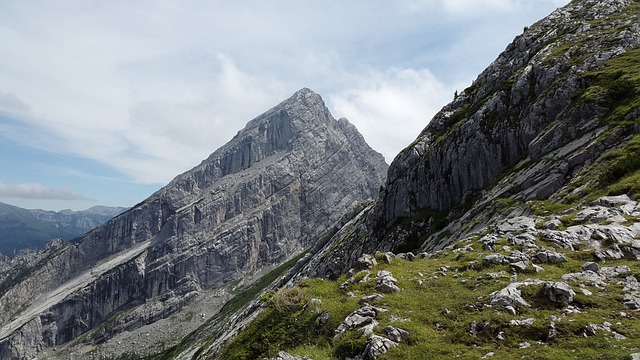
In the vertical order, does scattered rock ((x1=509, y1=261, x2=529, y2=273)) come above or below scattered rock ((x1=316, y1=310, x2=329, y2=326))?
above

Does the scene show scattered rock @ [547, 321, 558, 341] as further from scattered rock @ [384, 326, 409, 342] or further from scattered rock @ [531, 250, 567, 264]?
scattered rock @ [531, 250, 567, 264]

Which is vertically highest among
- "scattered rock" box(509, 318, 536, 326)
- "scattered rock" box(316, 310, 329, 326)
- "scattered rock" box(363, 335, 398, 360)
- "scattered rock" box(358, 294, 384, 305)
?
"scattered rock" box(358, 294, 384, 305)

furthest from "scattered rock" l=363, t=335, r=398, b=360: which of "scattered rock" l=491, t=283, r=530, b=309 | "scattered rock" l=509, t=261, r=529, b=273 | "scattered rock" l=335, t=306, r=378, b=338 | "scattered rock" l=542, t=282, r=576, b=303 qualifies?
"scattered rock" l=509, t=261, r=529, b=273

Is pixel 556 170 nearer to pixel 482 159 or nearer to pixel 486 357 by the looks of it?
pixel 482 159

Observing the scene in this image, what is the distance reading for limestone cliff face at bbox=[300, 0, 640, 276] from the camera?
5547cm

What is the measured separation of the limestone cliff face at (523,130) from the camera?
5547 cm

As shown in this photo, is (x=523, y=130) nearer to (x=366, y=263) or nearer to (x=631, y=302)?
(x=366, y=263)

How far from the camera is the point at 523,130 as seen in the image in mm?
77375

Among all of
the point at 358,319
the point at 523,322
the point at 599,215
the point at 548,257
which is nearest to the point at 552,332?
the point at 523,322

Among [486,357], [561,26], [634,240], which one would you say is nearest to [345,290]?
[486,357]

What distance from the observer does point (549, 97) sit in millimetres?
72625

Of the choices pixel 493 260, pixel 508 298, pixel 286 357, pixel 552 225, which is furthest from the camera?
pixel 552 225

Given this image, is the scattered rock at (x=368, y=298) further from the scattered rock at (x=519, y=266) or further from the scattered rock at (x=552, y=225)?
the scattered rock at (x=552, y=225)

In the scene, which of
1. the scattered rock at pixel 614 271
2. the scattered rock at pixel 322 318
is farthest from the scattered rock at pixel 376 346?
the scattered rock at pixel 614 271
